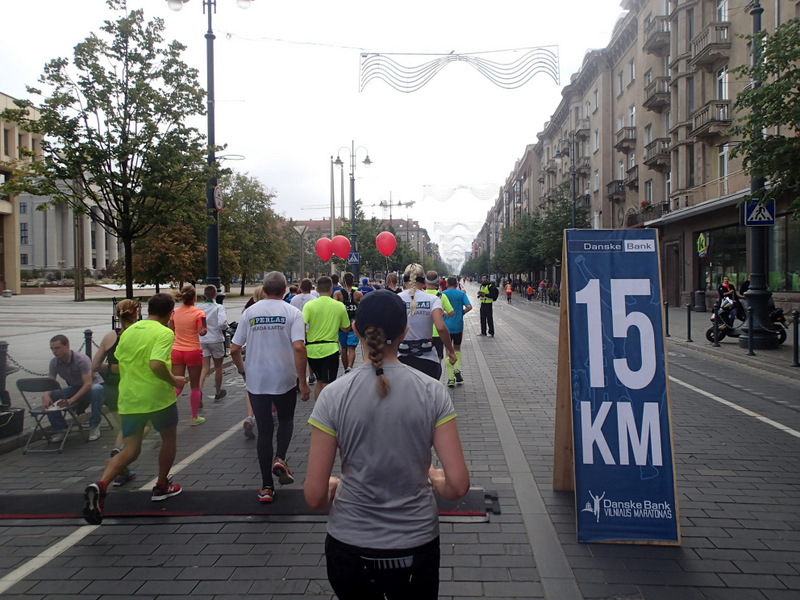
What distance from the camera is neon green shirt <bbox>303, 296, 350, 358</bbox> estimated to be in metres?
7.34

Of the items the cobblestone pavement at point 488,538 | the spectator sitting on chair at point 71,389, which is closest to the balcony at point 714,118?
the cobblestone pavement at point 488,538

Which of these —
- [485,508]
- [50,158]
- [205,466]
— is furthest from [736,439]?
[50,158]

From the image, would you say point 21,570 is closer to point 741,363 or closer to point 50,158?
point 50,158

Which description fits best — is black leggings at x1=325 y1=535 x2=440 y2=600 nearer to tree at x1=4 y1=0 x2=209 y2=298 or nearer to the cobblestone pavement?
the cobblestone pavement

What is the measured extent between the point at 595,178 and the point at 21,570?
1932 inches

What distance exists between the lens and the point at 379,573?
2141 millimetres

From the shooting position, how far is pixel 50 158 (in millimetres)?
10430

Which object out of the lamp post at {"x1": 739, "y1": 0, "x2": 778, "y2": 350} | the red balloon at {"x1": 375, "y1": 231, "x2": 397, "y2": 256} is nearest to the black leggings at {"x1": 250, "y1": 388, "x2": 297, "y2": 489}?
the lamp post at {"x1": 739, "y1": 0, "x2": 778, "y2": 350}

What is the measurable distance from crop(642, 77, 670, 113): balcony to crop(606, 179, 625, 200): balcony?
6.90 m

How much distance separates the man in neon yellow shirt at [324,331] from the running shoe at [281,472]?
2.02 meters

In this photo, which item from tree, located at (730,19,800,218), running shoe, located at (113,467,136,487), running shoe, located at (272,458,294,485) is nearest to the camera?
running shoe, located at (272,458,294,485)

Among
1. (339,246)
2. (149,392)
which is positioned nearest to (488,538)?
(149,392)

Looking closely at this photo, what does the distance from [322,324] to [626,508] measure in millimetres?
4183

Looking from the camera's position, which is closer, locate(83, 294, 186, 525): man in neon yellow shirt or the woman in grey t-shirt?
the woman in grey t-shirt
